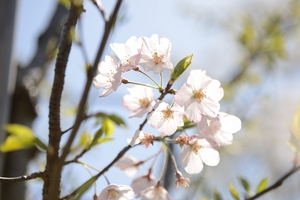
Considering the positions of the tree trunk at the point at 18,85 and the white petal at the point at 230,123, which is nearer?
the white petal at the point at 230,123

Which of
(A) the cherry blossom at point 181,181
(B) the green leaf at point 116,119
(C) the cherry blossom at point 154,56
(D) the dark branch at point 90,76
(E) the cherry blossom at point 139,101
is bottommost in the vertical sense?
(A) the cherry blossom at point 181,181

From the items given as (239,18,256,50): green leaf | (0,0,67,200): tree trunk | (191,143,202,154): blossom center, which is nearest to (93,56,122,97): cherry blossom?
(191,143,202,154): blossom center

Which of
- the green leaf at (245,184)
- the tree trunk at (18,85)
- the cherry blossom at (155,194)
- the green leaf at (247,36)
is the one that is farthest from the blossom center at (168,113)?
the green leaf at (247,36)

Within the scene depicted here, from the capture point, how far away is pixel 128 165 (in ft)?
2.00

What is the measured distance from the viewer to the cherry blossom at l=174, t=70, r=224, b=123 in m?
0.47

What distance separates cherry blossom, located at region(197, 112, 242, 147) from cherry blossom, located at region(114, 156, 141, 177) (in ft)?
0.50

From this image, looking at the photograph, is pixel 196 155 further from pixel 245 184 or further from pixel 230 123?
pixel 245 184

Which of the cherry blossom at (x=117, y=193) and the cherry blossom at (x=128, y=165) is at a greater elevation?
the cherry blossom at (x=117, y=193)

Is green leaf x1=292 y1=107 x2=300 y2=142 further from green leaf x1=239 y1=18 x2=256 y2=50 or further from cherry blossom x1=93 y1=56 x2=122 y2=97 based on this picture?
green leaf x1=239 y1=18 x2=256 y2=50

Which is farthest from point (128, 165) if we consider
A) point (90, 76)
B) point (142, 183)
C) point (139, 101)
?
point (90, 76)

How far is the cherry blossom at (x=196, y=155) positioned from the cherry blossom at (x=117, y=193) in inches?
2.5

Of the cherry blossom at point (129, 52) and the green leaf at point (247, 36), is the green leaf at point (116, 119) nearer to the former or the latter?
the cherry blossom at point (129, 52)

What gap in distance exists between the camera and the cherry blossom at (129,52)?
0.48 meters

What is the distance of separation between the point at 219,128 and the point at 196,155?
0.05 m
